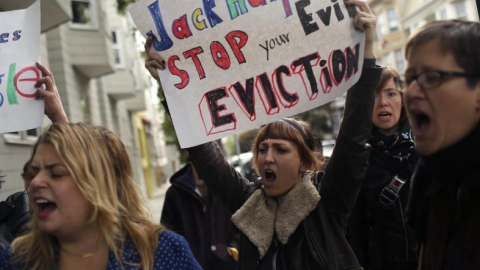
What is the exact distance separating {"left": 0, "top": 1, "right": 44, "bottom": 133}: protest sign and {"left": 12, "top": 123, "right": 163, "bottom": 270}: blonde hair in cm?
105

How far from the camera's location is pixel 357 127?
269cm

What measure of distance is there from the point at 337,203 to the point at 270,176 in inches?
15.3

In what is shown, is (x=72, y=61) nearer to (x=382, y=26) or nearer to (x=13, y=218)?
(x=13, y=218)

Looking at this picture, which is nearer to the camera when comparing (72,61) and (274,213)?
(274,213)

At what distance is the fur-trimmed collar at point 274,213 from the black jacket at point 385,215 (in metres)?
0.93

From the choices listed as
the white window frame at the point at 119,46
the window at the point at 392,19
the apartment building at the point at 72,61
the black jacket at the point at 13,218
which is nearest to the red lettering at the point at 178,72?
the black jacket at the point at 13,218

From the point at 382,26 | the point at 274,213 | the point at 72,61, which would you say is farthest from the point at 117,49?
the point at 382,26

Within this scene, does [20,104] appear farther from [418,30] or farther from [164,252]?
[418,30]

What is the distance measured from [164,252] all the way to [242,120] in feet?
3.05

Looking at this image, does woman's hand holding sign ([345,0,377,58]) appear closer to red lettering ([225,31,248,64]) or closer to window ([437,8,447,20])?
red lettering ([225,31,248,64])

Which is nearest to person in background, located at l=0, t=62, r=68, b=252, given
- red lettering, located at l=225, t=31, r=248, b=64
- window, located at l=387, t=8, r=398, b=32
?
red lettering, located at l=225, t=31, r=248, b=64

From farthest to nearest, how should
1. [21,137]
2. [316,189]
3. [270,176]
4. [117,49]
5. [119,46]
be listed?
[119,46] < [117,49] < [21,137] < [270,176] < [316,189]

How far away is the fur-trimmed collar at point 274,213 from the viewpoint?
9.33 ft

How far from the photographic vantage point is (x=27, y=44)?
11.4ft
